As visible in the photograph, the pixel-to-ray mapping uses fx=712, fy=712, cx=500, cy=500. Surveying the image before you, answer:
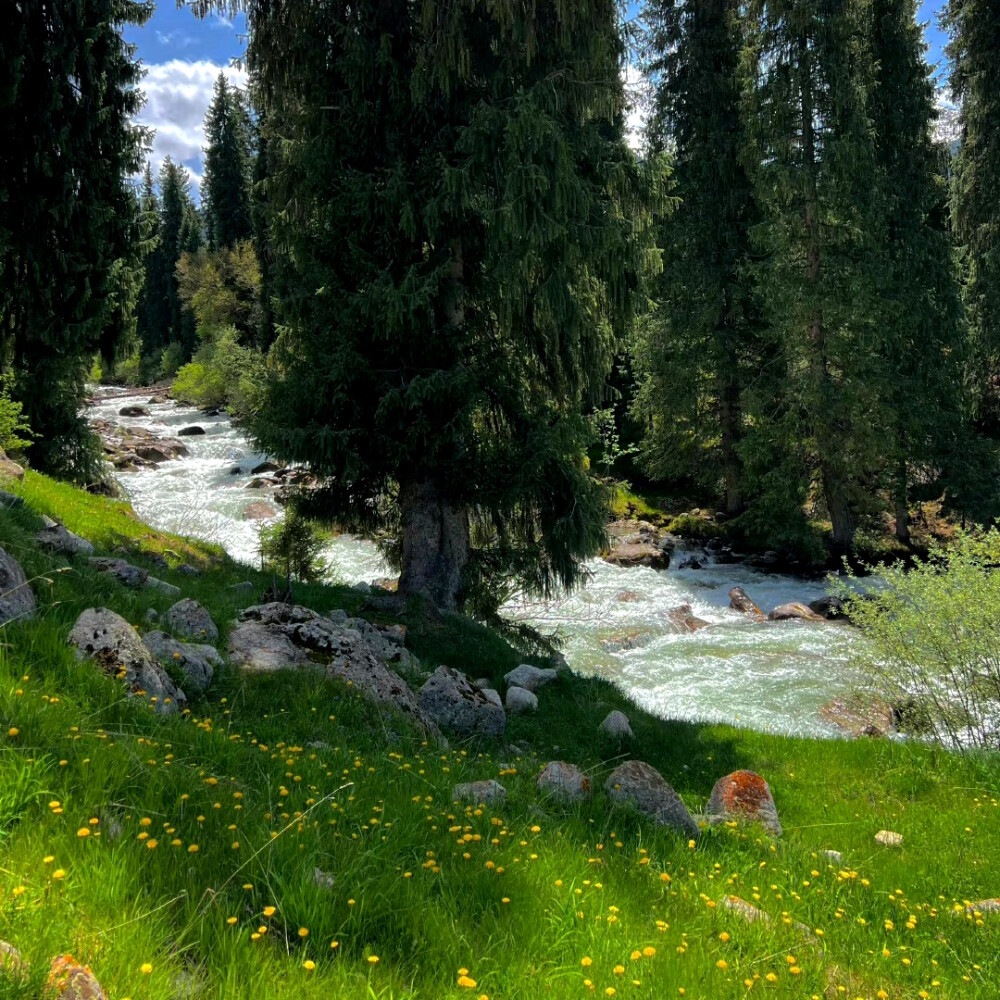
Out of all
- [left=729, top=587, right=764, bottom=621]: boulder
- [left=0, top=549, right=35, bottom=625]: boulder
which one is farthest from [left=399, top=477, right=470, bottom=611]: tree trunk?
[left=729, top=587, right=764, bottom=621]: boulder

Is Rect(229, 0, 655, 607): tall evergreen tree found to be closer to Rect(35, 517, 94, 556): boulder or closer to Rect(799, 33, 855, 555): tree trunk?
Rect(35, 517, 94, 556): boulder

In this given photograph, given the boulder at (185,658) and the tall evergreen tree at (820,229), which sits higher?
the tall evergreen tree at (820,229)

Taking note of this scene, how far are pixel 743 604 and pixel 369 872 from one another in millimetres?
15777

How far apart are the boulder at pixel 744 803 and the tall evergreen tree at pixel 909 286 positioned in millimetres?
16990

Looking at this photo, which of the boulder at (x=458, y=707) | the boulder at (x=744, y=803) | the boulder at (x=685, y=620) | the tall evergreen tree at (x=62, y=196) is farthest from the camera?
the boulder at (x=685, y=620)

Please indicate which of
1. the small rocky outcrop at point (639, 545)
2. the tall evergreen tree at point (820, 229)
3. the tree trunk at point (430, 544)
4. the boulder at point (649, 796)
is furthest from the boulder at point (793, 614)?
the boulder at point (649, 796)

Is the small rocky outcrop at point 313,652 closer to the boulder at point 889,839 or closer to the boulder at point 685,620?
the boulder at point 889,839

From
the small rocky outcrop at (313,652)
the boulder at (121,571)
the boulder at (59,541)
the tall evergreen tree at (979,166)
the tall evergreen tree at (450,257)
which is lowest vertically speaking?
the small rocky outcrop at (313,652)

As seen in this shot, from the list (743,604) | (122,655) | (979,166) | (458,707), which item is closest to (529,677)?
(458,707)

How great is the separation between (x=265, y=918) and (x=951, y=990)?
116 inches

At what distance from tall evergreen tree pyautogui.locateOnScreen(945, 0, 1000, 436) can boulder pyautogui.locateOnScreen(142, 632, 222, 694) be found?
24.6 metres

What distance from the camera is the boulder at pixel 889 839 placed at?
525cm

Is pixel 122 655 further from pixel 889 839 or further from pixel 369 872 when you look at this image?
pixel 889 839

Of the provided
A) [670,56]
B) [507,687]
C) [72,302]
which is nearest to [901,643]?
[507,687]
